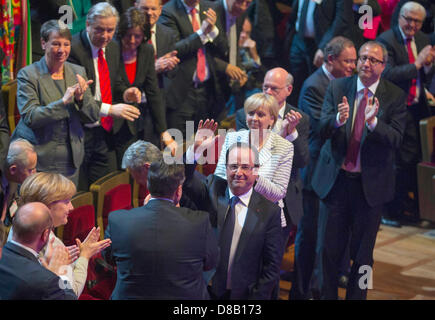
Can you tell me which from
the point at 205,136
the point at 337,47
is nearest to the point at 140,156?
the point at 205,136

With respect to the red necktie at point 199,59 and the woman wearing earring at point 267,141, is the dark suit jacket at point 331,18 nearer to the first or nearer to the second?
the red necktie at point 199,59

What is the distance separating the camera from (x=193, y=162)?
3.40 metres

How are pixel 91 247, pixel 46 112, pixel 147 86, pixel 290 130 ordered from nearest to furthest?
1. pixel 91 247
2. pixel 46 112
3. pixel 290 130
4. pixel 147 86

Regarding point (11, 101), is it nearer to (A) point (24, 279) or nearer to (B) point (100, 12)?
(B) point (100, 12)

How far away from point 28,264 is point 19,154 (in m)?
1.19

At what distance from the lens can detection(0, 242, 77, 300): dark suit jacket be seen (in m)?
2.54

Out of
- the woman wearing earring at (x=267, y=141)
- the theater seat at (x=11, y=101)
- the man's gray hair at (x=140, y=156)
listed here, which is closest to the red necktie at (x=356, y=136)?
the woman wearing earring at (x=267, y=141)

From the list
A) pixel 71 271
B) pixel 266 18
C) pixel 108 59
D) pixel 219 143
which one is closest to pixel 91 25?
pixel 108 59

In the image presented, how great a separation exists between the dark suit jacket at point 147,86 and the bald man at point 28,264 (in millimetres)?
1949

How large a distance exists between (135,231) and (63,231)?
3.39 ft

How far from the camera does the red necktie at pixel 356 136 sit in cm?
A: 424

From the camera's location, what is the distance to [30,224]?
2.62 metres

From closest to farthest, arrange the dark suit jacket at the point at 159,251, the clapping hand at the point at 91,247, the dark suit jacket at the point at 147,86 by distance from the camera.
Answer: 1. the dark suit jacket at the point at 159,251
2. the clapping hand at the point at 91,247
3. the dark suit jacket at the point at 147,86
